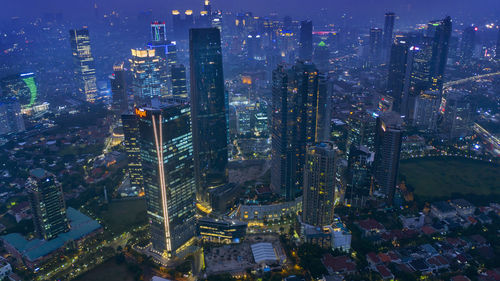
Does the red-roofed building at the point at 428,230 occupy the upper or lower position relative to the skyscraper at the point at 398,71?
lower

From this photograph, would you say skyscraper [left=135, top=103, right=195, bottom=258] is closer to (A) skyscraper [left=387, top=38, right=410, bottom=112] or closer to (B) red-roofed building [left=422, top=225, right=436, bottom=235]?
(B) red-roofed building [left=422, top=225, right=436, bottom=235]

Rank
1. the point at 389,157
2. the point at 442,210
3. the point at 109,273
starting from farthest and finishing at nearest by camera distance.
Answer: the point at 389,157, the point at 442,210, the point at 109,273

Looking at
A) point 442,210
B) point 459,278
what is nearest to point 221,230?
point 459,278

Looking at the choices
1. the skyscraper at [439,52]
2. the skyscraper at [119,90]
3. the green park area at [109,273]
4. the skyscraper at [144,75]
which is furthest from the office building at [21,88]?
the skyscraper at [439,52]

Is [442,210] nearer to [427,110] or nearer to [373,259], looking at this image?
[373,259]

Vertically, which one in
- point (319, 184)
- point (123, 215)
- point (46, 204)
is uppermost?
point (319, 184)

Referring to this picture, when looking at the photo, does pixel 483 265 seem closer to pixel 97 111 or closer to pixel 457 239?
pixel 457 239

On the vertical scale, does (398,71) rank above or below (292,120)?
above

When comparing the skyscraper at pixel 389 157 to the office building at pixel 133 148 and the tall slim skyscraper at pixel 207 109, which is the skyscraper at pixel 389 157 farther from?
the office building at pixel 133 148
